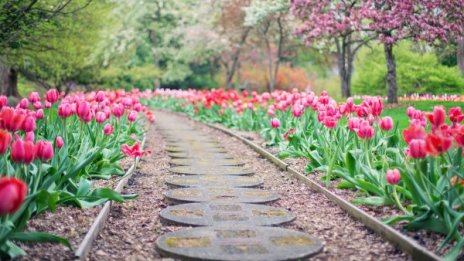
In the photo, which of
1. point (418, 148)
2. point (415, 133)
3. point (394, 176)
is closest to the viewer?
point (418, 148)

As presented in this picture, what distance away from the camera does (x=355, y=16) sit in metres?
16.7

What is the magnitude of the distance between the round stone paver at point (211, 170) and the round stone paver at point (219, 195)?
1395 mm

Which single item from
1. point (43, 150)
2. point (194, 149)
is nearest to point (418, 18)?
point (194, 149)

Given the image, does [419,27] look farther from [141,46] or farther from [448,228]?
[141,46]

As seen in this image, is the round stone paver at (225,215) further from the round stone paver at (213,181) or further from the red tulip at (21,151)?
the red tulip at (21,151)

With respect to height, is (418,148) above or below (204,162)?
above

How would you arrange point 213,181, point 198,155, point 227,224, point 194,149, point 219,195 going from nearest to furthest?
point 227,224 → point 219,195 → point 213,181 → point 198,155 → point 194,149

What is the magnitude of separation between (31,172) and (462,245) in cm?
328

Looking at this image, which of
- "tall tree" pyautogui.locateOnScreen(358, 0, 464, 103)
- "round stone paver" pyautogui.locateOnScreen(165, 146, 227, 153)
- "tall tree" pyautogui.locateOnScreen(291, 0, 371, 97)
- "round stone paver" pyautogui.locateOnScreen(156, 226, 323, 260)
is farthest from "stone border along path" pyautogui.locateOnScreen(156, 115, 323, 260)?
"tall tree" pyautogui.locateOnScreen(291, 0, 371, 97)

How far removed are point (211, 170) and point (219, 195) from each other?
212 centimetres

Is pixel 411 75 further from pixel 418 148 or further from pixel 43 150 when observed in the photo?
pixel 43 150

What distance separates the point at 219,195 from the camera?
6.46 meters

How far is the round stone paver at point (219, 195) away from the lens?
6.17 meters

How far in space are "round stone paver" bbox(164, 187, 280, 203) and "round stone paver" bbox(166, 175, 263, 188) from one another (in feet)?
1.16
